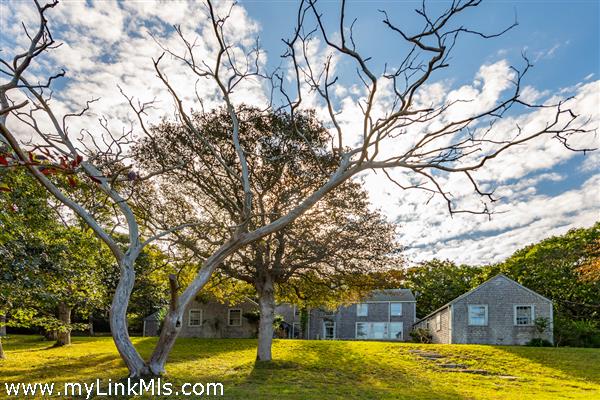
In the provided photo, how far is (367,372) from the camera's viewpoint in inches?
607

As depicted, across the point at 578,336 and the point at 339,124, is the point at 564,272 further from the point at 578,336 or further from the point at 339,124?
the point at 339,124

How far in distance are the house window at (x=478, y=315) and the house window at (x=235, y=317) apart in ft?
55.6

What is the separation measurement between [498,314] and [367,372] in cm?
1688

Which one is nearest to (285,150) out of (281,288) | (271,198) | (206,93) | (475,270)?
(271,198)

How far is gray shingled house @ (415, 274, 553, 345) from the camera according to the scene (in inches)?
1088

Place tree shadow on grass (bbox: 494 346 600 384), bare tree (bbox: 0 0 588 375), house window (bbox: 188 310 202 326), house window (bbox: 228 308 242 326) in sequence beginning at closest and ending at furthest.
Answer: bare tree (bbox: 0 0 588 375) < tree shadow on grass (bbox: 494 346 600 384) < house window (bbox: 188 310 202 326) < house window (bbox: 228 308 242 326)

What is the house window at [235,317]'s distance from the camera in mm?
33781

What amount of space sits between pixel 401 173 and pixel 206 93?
247 inches

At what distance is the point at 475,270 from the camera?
159ft

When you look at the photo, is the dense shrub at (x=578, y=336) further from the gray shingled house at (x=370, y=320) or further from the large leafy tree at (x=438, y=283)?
the large leafy tree at (x=438, y=283)

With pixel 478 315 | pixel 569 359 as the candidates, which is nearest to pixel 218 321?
pixel 478 315

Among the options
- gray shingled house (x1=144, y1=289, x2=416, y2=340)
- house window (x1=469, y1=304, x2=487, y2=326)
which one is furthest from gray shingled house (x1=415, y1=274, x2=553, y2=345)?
gray shingled house (x1=144, y1=289, x2=416, y2=340)

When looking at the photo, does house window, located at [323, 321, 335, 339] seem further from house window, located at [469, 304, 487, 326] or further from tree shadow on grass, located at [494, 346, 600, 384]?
tree shadow on grass, located at [494, 346, 600, 384]

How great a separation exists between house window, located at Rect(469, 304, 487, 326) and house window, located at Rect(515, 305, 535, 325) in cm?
192
